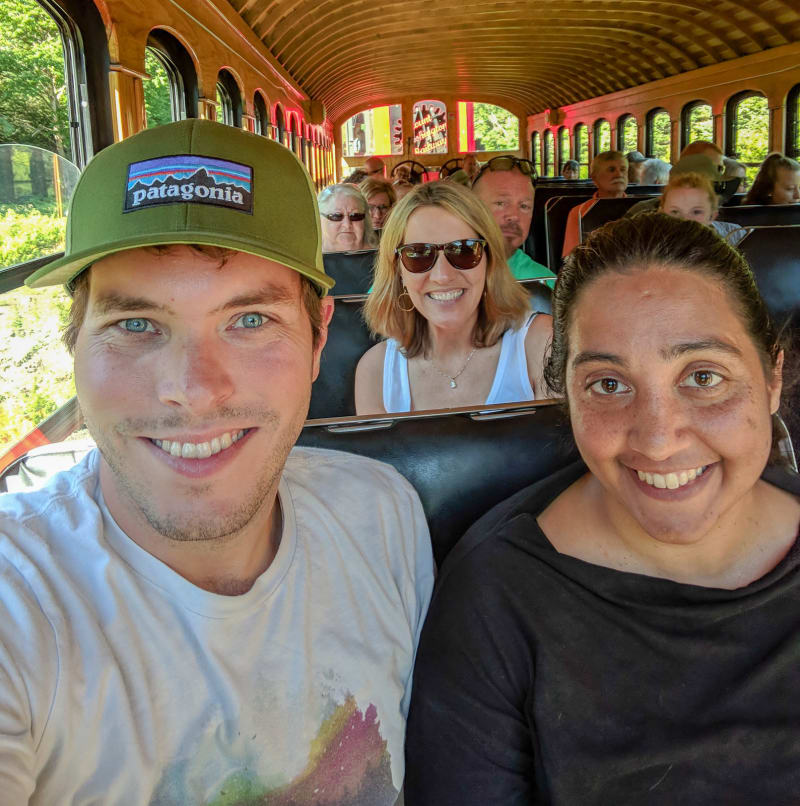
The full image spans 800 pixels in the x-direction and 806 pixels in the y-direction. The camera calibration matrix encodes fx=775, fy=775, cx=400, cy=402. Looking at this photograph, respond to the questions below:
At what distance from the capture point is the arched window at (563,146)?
2659 cm

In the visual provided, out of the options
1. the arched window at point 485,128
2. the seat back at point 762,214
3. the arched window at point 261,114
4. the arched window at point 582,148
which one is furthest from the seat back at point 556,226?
the arched window at point 485,128

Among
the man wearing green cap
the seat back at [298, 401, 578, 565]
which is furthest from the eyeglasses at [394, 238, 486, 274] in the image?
the man wearing green cap

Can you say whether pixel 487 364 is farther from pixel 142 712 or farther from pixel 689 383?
pixel 142 712

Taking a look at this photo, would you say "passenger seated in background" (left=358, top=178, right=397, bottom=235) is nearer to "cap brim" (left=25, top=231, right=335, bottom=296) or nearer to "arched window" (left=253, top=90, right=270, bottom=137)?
"cap brim" (left=25, top=231, right=335, bottom=296)

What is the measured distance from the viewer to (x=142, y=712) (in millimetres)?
1014

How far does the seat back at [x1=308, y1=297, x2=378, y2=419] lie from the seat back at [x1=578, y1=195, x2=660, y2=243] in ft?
10.4

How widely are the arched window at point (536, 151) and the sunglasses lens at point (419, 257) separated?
93.4 ft

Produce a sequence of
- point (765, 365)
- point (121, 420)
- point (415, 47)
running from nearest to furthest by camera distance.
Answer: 1. point (121, 420)
2. point (765, 365)
3. point (415, 47)

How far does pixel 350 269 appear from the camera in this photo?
493 centimetres

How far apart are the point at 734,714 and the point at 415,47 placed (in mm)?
23339

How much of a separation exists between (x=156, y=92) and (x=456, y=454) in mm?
6498

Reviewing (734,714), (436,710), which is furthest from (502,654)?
(734,714)

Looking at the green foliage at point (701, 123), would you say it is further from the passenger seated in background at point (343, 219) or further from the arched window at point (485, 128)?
the arched window at point (485, 128)

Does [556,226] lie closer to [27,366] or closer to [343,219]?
[343,219]
